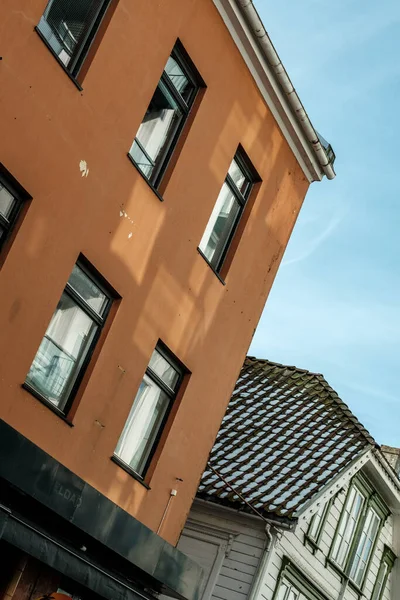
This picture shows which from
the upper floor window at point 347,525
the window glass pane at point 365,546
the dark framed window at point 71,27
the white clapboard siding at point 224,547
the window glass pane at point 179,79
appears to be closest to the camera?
the dark framed window at point 71,27

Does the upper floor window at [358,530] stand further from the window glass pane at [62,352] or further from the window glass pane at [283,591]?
the window glass pane at [62,352]

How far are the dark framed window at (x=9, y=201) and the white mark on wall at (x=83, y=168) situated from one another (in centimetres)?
83

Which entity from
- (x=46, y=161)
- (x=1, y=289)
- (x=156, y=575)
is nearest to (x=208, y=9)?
(x=46, y=161)

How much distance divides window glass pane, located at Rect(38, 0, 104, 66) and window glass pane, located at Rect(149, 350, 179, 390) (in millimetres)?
3889

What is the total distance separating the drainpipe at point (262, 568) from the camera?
648 inches

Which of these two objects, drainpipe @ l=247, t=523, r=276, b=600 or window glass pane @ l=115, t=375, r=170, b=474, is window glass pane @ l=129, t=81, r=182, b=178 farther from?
drainpipe @ l=247, t=523, r=276, b=600

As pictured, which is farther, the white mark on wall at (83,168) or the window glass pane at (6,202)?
the white mark on wall at (83,168)

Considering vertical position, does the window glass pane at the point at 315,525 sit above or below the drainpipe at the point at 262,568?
above

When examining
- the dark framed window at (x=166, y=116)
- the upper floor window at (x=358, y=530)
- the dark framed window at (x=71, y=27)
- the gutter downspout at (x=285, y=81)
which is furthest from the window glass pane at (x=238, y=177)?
the upper floor window at (x=358, y=530)

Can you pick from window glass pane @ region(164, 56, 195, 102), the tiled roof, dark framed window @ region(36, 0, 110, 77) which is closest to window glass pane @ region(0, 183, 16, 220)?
dark framed window @ region(36, 0, 110, 77)

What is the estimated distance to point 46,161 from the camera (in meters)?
9.45

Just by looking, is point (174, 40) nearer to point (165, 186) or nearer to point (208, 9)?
point (208, 9)

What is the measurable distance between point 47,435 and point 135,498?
6.79ft

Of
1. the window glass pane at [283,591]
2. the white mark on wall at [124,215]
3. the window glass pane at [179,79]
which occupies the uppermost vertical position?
the window glass pane at [179,79]
